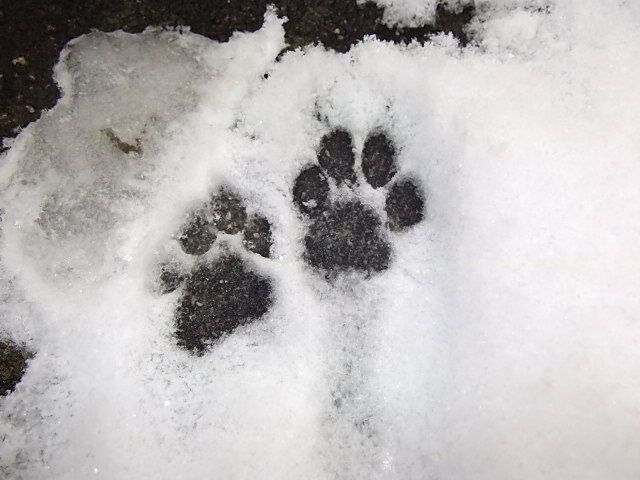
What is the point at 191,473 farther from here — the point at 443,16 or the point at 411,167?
the point at 443,16


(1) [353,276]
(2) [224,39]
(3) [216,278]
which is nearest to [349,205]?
(1) [353,276]

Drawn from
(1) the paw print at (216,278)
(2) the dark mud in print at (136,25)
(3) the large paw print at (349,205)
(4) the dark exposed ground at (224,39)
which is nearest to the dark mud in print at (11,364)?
(4) the dark exposed ground at (224,39)

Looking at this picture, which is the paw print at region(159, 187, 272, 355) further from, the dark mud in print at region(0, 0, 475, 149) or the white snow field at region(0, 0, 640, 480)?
the dark mud in print at region(0, 0, 475, 149)

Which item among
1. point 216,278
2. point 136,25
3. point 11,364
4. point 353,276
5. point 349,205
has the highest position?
point 136,25

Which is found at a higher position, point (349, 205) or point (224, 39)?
point (224, 39)

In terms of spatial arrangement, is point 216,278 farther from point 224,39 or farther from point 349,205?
point 224,39

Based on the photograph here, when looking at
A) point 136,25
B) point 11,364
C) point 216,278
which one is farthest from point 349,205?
point 11,364

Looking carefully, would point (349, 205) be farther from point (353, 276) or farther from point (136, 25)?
point (136, 25)
